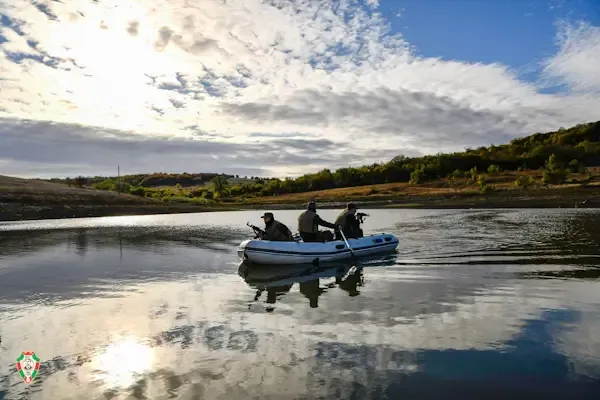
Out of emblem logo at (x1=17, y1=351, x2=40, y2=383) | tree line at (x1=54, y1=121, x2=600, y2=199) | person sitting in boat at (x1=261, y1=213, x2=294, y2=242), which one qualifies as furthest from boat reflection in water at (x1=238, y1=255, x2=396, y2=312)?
tree line at (x1=54, y1=121, x2=600, y2=199)

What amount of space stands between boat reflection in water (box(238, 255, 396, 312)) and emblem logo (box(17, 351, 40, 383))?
15.2 feet

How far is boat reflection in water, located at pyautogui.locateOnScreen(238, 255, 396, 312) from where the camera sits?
41.3ft

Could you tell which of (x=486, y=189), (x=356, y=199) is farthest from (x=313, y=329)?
(x=356, y=199)

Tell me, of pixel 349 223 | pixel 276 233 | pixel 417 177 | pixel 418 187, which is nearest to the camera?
pixel 276 233

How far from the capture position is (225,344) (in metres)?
8.16

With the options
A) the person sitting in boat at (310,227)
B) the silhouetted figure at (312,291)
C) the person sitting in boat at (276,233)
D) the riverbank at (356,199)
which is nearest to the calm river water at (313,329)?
the silhouetted figure at (312,291)

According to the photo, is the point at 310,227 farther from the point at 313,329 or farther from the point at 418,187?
the point at 418,187

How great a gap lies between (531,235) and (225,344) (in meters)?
20.5

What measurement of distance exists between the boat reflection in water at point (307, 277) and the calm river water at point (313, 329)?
0.09 m

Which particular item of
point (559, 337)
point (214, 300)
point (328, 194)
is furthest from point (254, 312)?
point (328, 194)

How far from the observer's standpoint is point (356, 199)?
7762 centimetres

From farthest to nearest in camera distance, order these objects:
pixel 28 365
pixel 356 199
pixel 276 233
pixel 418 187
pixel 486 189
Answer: pixel 418 187 → pixel 356 199 → pixel 486 189 → pixel 276 233 → pixel 28 365

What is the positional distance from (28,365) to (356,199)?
7158cm

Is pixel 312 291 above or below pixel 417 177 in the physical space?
below
